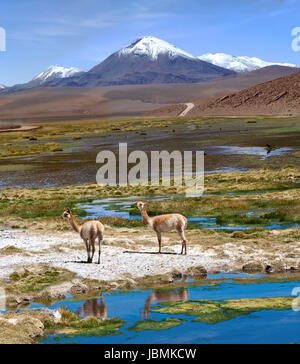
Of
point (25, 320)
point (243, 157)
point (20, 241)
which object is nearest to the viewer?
point (25, 320)

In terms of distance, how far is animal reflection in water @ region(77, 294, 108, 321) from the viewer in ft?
41.9

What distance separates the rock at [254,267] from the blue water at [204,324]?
1.32 metres

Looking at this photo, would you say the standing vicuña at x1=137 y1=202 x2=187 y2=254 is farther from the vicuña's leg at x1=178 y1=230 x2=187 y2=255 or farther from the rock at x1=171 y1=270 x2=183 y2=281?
the rock at x1=171 y1=270 x2=183 y2=281

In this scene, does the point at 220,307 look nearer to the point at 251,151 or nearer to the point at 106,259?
the point at 106,259

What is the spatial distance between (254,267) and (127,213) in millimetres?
11861

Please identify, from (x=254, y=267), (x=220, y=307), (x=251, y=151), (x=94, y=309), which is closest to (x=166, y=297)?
(x=220, y=307)

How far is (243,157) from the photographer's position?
2124 inches

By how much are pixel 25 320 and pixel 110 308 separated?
2279 mm

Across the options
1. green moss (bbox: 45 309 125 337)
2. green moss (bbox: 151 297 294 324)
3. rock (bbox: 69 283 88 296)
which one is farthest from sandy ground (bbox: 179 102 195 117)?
green moss (bbox: 45 309 125 337)

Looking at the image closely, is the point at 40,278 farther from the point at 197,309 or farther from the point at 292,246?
the point at 292,246

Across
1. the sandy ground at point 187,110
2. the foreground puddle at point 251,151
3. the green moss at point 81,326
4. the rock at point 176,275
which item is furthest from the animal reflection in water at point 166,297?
the sandy ground at point 187,110

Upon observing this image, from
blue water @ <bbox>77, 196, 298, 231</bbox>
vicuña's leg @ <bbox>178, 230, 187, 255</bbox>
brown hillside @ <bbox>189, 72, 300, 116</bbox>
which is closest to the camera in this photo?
vicuña's leg @ <bbox>178, 230, 187, 255</bbox>

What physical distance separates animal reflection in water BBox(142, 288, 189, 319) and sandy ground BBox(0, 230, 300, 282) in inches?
65.5
